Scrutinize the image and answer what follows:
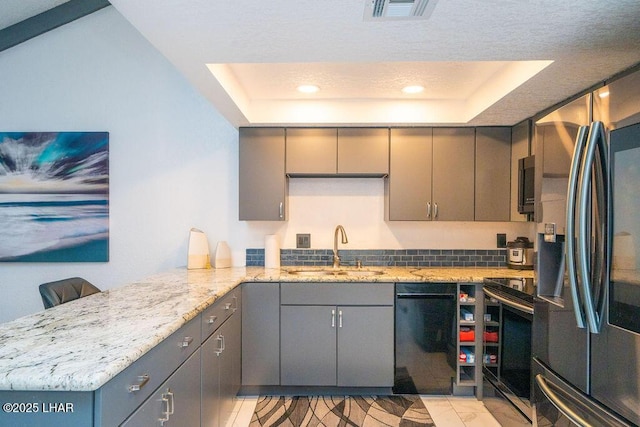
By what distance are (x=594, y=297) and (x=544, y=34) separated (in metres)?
1.08

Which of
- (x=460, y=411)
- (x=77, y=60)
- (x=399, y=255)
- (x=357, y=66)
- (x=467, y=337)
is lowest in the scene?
(x=460, y=411)

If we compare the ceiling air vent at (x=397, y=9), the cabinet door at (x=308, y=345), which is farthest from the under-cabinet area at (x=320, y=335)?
the ceiling air vent at (x=397, y=9)

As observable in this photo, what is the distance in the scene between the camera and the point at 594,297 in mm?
1183

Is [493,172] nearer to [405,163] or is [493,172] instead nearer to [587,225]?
[405,163]

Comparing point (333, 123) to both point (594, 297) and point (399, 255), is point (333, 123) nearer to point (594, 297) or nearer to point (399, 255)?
point (399, 255)

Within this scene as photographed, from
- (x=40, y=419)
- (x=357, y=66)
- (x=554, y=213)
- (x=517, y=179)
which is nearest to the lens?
(x=40, y=419)

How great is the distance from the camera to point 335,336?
8.49ft

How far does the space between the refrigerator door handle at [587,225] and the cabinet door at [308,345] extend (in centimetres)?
166

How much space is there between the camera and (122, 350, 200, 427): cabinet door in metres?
1.21

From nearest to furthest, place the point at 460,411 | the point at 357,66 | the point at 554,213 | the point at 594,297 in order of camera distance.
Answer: the point at 594,297, the point at 554,213, the point at 357,66, the point at 460,411

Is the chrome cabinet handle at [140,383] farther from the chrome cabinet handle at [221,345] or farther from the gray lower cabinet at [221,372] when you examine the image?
the chrome cabinet handle at [221,345]

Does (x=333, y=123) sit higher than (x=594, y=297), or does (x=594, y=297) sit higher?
(x=333, y=123)

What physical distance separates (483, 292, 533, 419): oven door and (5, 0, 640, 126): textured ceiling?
132cm

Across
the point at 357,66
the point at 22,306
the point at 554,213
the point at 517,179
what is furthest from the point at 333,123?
the point at 22,306
